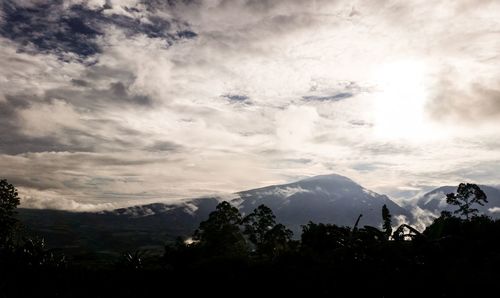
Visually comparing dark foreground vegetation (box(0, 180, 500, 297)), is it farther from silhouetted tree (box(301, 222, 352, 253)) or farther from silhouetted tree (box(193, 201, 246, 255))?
silhouetted tree (box(193, 201, 246, 255))

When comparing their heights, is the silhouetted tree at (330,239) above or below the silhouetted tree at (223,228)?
above

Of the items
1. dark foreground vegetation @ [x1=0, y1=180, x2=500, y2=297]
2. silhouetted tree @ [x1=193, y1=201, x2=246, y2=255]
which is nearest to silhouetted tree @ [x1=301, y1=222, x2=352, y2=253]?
dark foreground vegetation @ [x1=0, y1=180, x2=500, y2=297]

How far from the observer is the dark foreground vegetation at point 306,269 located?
3635 millimetres

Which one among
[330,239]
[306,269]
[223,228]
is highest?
[330,239]

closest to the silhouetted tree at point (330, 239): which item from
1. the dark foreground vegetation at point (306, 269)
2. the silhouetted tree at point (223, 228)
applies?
the dark foreground vegetation at point (306, 269)

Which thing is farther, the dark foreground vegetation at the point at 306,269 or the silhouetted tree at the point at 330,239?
the silhouetted tree at the point at 330,239

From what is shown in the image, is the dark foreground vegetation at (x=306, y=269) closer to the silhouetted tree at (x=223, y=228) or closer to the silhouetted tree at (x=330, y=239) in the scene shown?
the silhouetted tree at (x=330, y=239)

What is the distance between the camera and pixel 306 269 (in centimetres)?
407

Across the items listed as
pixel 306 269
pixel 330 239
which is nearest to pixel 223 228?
pixel 330 239

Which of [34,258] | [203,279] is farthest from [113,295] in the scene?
[34,258]

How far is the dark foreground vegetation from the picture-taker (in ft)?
11.9

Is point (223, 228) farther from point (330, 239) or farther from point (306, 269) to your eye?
point (306, 269)

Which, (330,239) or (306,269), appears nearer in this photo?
(306,269)

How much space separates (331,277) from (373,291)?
397mm
